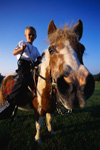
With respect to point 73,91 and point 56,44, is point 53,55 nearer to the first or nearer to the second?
point 56,44

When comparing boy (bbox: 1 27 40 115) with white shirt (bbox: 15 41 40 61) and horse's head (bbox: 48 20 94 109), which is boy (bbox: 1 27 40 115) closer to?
white shirt (bbox: 15 41 40 61)

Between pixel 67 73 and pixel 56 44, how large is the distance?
79 centimetres

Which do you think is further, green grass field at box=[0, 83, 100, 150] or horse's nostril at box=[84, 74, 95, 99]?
green grass field at box=[0, 83, 100, 150]

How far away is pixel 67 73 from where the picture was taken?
111cm

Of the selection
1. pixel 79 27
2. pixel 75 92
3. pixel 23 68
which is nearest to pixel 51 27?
pixel 79 27

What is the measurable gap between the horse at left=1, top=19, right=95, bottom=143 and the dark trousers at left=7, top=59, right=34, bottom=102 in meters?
0.33

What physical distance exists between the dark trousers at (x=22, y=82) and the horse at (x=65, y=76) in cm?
33

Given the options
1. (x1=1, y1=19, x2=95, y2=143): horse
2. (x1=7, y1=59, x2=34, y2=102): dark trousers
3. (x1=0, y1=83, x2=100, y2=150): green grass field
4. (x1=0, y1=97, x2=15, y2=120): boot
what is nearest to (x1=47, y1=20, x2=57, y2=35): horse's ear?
(x1=1, y1=19, x2=95, y2=143): horse

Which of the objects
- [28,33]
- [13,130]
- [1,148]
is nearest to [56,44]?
[28,33]

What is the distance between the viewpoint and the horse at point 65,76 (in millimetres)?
1088

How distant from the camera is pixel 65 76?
1144 mm

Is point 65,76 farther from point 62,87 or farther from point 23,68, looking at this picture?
point 23,68

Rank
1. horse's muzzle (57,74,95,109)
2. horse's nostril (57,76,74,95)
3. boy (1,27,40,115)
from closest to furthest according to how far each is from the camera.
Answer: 1. horse's muzzle (57,74,95,109)
2. horse's nostril (57,76,74,95)
3. boy (1,27,40,115)

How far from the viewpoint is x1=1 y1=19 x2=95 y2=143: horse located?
1.09 metres
